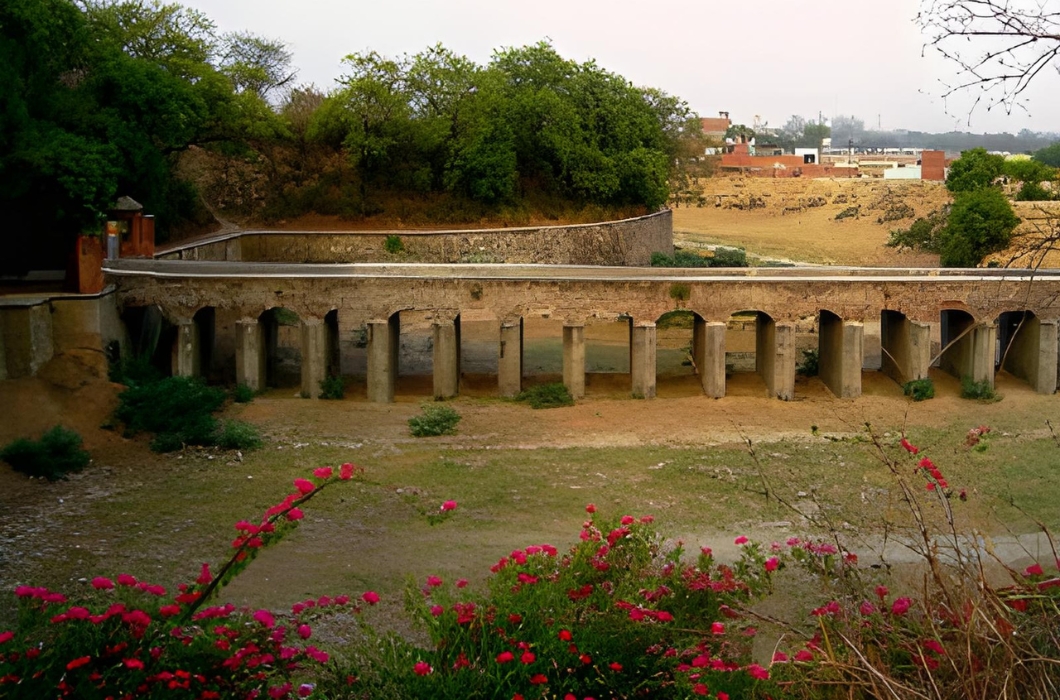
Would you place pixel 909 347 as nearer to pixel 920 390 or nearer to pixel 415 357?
pixel 920 390

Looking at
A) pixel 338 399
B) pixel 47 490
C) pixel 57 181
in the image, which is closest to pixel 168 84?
pixel 57 181

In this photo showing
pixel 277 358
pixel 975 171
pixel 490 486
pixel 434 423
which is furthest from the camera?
pixel 975 171

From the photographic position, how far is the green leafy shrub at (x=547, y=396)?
24516 millimetres

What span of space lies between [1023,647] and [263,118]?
112 feet

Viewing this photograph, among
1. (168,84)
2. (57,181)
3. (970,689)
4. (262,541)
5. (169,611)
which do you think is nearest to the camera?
(970,689)

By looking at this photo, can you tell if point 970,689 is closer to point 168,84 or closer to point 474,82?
point 168,84

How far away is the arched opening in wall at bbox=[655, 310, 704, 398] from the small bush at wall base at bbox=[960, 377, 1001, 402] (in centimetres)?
541

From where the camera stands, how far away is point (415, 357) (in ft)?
99.5

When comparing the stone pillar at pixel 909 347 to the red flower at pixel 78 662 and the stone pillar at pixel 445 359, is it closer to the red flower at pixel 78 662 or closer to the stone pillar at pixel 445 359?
the stone pillar at pixel 445 359

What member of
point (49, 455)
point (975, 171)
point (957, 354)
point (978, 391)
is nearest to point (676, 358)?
point (957, 354)

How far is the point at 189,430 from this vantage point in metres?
21.0

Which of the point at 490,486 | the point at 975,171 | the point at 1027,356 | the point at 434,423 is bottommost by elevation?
the point at 490,486

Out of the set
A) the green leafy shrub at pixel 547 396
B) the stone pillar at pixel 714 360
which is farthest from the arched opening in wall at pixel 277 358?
the stone pillar at pixel 714 360

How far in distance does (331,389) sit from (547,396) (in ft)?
14.8
